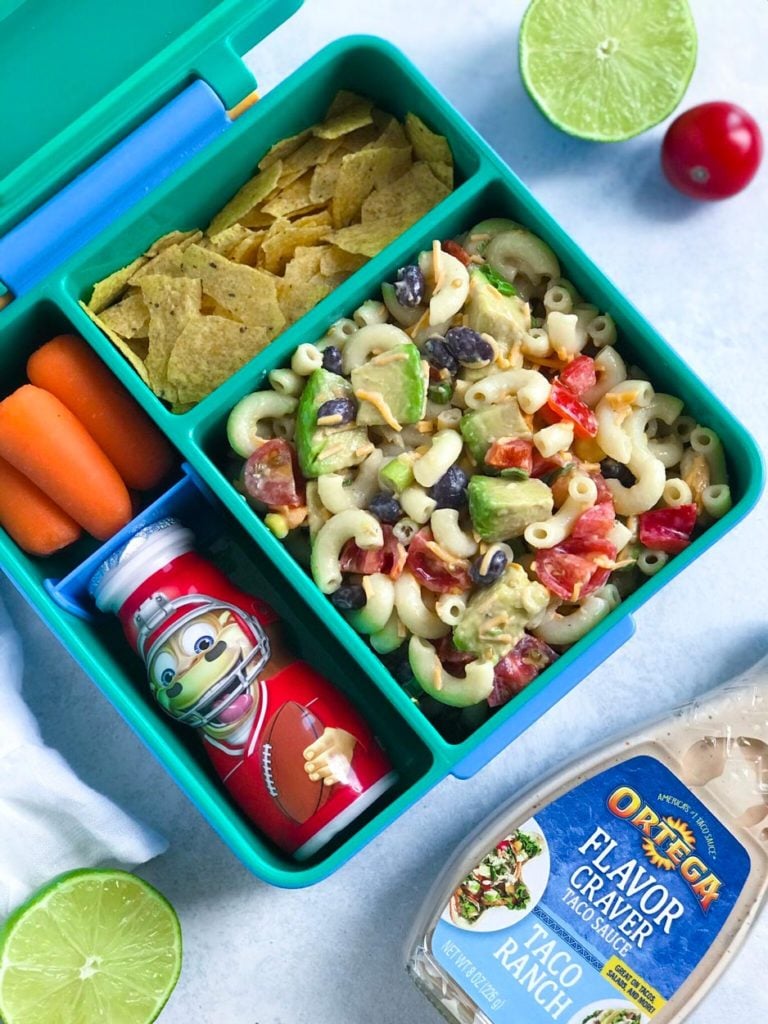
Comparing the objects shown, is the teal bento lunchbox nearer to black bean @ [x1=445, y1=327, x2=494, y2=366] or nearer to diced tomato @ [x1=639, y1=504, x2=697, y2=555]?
diced tomato @ [x1=639, y1=504, x2=697, y2=555]

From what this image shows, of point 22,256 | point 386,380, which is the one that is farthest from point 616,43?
point 22,256

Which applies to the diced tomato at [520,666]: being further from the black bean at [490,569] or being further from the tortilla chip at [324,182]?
the tortilla chip at [324,182]

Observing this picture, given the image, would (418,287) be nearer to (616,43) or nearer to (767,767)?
(616,43)

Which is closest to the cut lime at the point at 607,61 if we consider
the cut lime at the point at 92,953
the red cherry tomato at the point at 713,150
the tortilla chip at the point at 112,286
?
the red cherry tomato at the point at 713,150

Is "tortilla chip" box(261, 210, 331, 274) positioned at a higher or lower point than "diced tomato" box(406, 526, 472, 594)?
higher

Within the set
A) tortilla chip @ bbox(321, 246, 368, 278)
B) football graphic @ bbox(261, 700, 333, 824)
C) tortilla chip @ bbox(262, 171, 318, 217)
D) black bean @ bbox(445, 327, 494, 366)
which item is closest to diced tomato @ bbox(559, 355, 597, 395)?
black bean @ bbox(445, 327, 494, 366)

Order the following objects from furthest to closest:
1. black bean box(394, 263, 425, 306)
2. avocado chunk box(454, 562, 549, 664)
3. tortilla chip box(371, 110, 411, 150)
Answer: tortilla chip box(371, 110, 411, 150) → black bean box(394, 263, 425, 306) → avocado chunk box(454, 562, 549, 664)
